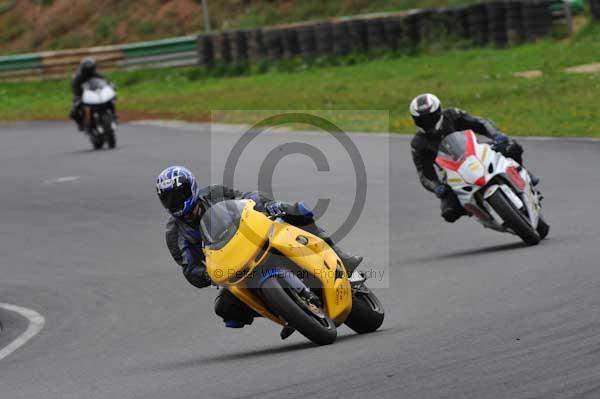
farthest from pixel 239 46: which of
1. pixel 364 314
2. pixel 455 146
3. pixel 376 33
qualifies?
pixel 364 314

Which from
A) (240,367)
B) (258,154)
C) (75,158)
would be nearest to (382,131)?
(258,154)

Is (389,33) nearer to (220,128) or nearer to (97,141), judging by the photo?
(220,128)

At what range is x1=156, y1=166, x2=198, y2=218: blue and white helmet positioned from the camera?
867 centimetres

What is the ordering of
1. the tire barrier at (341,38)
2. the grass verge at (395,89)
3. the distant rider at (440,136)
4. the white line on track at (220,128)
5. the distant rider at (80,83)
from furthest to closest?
the tire barrier at (341,38) < the distant rider at (80,83) < the grass verge at (395,89) < the white line on track at (220,128) < the distant rider at (440,136)

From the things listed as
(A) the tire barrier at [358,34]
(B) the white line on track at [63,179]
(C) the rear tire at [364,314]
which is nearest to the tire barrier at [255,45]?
(A) the tire barrier at [358,34]

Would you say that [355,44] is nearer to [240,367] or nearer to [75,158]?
[75,158]

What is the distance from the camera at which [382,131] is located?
23.8 metres

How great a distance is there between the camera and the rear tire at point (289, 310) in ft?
26.6

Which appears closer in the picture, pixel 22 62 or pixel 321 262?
pixel 321 262

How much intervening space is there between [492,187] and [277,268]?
168 inches

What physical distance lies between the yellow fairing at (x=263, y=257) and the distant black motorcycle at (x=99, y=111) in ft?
54.3

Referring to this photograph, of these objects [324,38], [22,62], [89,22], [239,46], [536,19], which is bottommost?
[89,22]

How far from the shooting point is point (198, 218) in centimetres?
885
